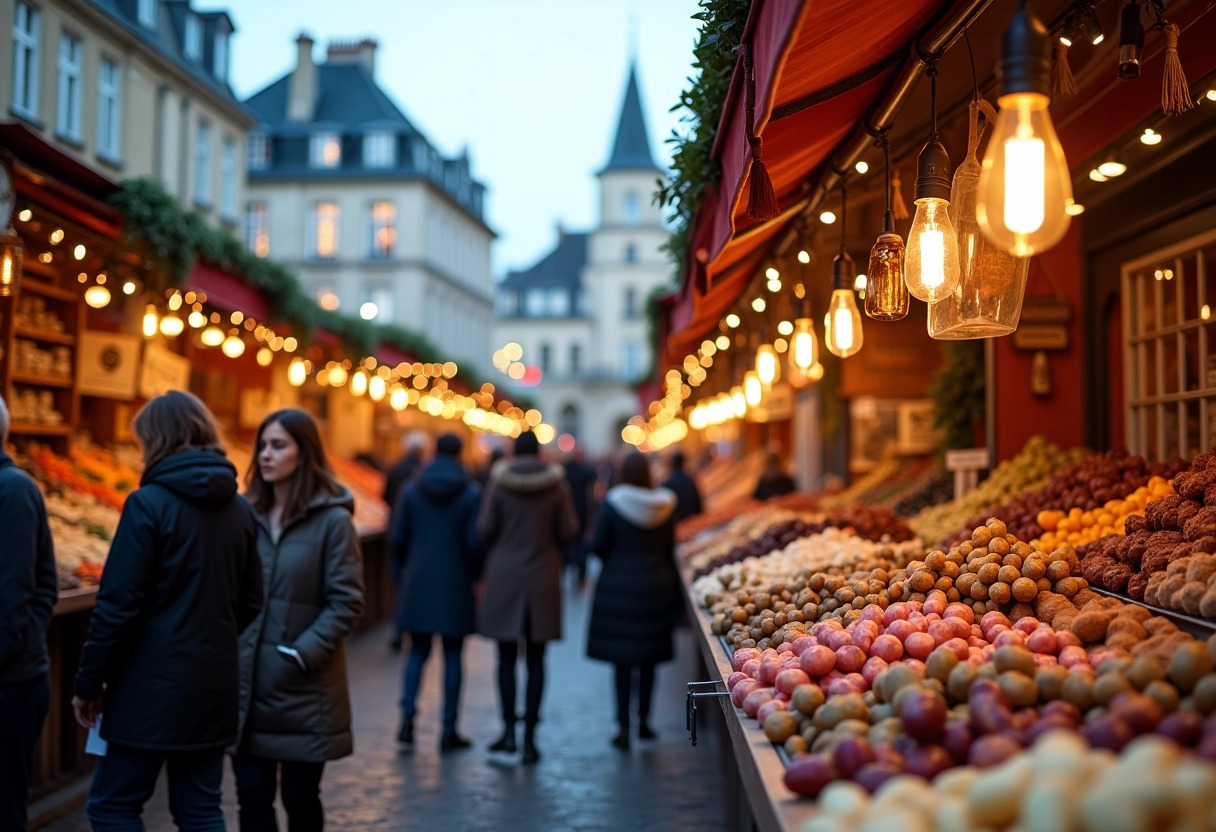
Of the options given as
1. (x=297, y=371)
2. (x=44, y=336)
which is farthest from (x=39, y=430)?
(x=297, y=371)

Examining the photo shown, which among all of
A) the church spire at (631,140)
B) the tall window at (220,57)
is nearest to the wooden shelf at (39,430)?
the tall window at (220,57)

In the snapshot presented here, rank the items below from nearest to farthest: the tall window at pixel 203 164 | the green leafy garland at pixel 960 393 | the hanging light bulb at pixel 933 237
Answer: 1. the hanging light bulb at pixel 933 237
2. the green leafy garland at pixel 960 393
3. the tall window at pixel 203 164

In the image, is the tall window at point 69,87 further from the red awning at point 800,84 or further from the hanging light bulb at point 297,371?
the red awning at point 800,84

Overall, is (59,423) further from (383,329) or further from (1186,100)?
(383,329)

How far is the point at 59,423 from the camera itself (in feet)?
32.9

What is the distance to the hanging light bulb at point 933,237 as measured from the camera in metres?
3.46

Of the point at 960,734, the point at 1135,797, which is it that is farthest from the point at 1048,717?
the point at 1135,797

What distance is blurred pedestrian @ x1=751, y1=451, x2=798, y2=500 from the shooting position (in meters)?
13.9

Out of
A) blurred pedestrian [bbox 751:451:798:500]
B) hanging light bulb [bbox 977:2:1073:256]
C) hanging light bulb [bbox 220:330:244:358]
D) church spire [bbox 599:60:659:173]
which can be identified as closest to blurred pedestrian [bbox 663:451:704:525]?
blurred pedestrian [bbox 751:451:798:500]

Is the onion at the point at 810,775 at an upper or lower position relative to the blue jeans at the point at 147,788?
upper

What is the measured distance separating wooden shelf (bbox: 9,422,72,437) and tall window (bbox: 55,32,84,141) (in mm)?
8954

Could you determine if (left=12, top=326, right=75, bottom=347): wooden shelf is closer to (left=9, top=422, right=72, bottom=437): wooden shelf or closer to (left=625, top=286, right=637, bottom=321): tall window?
(left=9, top=422, right=72, bottom=437): wooden shelf

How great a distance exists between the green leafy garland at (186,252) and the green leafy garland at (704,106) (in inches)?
198

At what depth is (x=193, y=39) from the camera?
24.0 metres
